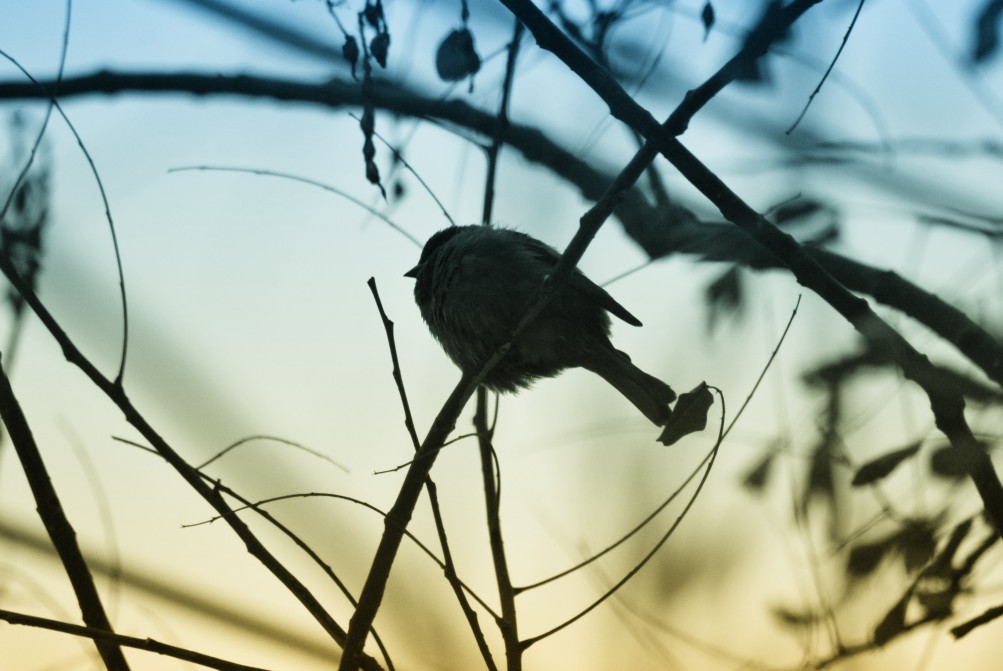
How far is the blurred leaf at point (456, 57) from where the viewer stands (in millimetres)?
3369

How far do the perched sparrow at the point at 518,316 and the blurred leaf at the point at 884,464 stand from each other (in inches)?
48.3

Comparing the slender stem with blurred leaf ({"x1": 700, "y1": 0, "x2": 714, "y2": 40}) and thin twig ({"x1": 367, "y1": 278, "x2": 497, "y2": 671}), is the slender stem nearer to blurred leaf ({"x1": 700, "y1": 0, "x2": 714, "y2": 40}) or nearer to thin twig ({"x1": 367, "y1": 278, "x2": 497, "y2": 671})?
thin twig ({"x1": 367, "y1": 278, "x2": 497, "y2": 671})

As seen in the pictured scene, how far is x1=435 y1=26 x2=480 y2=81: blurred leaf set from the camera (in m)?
3.37

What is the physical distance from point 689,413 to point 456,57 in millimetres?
1537

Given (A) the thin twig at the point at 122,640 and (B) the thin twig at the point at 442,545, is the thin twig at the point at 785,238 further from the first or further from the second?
(A) the thin twig at the point at 122,640

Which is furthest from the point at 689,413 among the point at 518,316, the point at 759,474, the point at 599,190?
the point at 599,190

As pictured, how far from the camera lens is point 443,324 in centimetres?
449

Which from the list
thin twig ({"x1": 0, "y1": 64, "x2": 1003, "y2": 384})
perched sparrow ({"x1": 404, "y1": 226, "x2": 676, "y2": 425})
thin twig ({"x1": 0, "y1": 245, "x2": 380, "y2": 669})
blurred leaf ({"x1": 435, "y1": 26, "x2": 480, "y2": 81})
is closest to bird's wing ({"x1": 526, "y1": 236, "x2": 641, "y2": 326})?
perched sparrow ({"x1": 404, "y1": 226, "x2": 676, "y2": 425})

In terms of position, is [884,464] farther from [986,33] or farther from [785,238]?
[986,33]

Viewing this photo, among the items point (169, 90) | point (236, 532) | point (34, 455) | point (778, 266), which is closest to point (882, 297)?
point (778, 266)

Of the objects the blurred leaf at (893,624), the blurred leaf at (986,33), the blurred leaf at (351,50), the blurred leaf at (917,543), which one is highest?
the blurred leaf at (351,50)

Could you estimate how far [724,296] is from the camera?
3492 mm

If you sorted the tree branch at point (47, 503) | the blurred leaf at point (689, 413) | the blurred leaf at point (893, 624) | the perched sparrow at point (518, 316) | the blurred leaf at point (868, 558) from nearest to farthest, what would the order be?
the tree branch at point (47, 503), the blurred leaf at point (689, 413), the blurred leaf at point (893, 624), the blurred leaf at point (868, 558), the perched sparrow at point (518, 316)

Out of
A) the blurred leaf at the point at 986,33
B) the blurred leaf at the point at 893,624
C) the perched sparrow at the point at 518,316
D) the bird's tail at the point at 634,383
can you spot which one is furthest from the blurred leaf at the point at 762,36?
the blurred leaf at the point at 893,624
